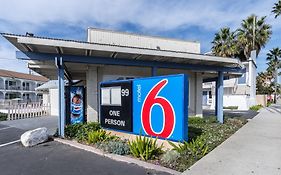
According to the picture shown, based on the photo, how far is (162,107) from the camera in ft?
21.2

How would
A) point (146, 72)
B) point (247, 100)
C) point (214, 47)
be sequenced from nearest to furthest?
point (146, 72) → point (247, 100) → point (214, 47)

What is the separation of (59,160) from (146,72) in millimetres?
7164

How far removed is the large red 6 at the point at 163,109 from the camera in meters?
6.25

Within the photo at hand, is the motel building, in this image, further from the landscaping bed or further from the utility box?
the landscaping bed

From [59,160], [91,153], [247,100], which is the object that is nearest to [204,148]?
[91,153]

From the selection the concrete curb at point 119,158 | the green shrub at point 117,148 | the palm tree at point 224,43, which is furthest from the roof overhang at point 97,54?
the palm tree at point 224,43

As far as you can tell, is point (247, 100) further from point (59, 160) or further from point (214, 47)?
point (59, 160)

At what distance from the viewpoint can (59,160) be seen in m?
5.84

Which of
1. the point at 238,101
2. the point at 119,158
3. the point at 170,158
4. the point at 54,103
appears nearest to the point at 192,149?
the point at 170,158

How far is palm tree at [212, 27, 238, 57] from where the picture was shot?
3248 centimetres

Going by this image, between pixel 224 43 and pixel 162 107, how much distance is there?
101ft

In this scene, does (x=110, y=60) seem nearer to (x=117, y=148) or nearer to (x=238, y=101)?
(x=117, y=148)

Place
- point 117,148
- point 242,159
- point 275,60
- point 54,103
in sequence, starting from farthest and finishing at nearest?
1. point 275,60
2. point 54,103
3. point 117,148
4. point 242,159

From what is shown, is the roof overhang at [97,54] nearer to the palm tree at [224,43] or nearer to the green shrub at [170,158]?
the green shrub at [170,158]
